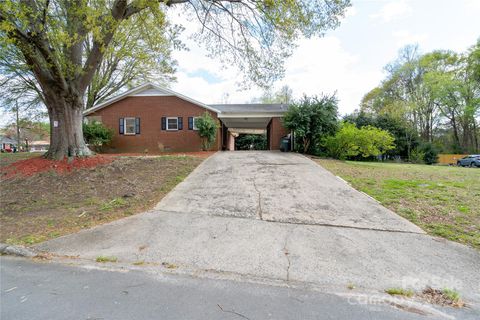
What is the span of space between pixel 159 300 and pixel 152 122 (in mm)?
16425

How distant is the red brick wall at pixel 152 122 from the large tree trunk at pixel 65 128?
25.0 ft

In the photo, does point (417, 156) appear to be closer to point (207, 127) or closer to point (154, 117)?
point (207, 127)

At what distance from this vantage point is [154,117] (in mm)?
17375

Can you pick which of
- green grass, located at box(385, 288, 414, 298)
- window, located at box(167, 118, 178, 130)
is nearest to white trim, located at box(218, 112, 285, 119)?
window, located at box(167, 118, 178, 130)

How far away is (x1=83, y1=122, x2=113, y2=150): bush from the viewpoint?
15938 mm

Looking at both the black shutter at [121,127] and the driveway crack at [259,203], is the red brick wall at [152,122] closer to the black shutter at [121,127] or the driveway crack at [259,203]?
the black shutter at [121,127]

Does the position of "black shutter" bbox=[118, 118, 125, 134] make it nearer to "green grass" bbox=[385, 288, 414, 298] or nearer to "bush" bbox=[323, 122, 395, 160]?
"bush" bbox=[323, 122, 395, 160]

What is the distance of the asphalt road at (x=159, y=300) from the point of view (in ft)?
7.60

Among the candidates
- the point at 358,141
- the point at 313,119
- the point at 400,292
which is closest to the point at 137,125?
the point at 313,119

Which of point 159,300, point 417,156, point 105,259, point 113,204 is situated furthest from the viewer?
point 417,156

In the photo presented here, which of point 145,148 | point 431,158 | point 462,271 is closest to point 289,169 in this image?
point 462,271

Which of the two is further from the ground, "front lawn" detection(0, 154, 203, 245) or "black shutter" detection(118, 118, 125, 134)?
"black shutter" detection(118, 118, 125, 134)

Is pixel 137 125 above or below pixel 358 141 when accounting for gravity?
above

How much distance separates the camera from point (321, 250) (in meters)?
3.76
